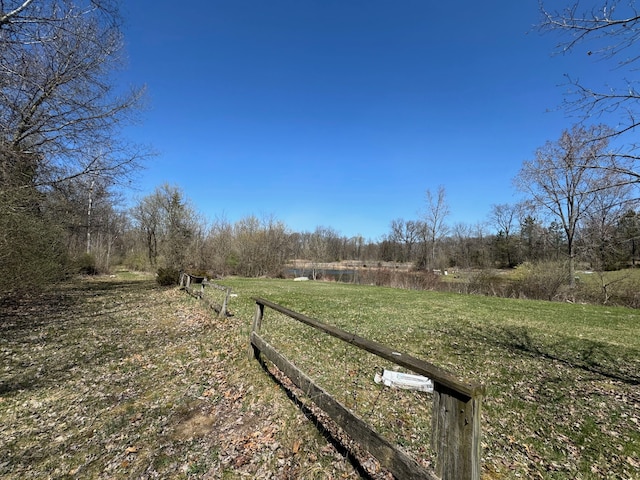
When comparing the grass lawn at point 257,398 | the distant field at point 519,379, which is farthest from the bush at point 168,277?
the distant field at point 519,379

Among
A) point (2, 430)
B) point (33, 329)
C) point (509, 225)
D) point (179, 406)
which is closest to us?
point (2, 430)

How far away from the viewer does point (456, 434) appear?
1.76 m

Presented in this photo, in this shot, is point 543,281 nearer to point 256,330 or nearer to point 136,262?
point 256,330

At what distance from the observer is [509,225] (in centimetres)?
4634

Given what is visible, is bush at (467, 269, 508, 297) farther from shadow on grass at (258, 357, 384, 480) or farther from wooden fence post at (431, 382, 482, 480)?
wooden fence post at (431, 382, 482, 480)

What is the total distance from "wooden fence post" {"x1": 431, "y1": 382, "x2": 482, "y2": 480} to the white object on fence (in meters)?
2.98

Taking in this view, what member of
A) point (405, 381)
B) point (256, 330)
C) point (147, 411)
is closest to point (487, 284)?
point (405, 381)

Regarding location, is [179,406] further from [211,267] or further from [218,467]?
[211,267]

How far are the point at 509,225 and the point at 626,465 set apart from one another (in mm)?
50533

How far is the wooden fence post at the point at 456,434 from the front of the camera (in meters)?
1.69

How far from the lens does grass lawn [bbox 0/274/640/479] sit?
3131 millimetres

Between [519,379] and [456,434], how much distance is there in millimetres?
4531

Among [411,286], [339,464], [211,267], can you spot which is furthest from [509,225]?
[339,464]

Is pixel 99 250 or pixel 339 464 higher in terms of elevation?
pixel 99 250
